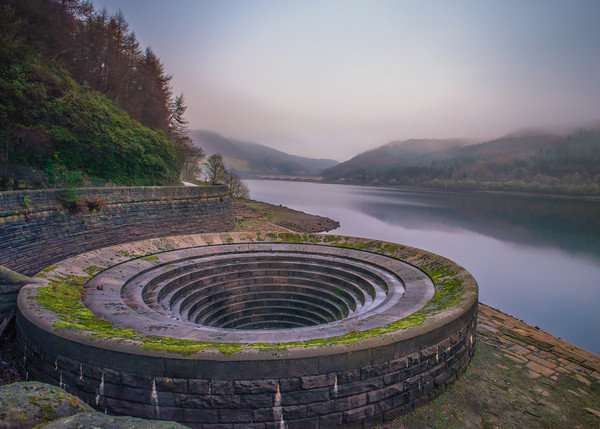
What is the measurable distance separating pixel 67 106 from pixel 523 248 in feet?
125

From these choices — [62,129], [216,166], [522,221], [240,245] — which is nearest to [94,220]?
[62,129]

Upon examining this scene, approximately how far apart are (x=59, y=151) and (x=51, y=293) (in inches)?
514

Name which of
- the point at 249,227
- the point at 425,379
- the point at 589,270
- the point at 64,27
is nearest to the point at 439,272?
the point at 425,379

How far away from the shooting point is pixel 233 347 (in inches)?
203

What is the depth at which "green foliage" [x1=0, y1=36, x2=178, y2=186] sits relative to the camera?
15.4 m

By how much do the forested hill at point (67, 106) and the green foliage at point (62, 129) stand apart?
41 mm

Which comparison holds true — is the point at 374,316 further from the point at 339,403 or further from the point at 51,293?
the point at 51,293

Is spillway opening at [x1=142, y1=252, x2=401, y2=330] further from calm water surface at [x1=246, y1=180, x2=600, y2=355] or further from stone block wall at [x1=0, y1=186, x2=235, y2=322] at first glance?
calm water surface at [x1=246, y1=180, x2=600, y2=355]

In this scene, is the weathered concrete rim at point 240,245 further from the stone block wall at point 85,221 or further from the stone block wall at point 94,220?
the stone block wall at point 94,220

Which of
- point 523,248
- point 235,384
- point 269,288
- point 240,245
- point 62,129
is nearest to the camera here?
point 235,384

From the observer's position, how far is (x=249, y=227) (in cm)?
2944

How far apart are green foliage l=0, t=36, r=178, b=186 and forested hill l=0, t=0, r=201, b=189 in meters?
0.04

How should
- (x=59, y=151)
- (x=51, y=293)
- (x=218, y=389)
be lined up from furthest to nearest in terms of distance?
(x=59, y=151) → (x=51, y=293) → (x=218, y=389)

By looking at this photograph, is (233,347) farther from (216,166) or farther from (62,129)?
(216,166)
